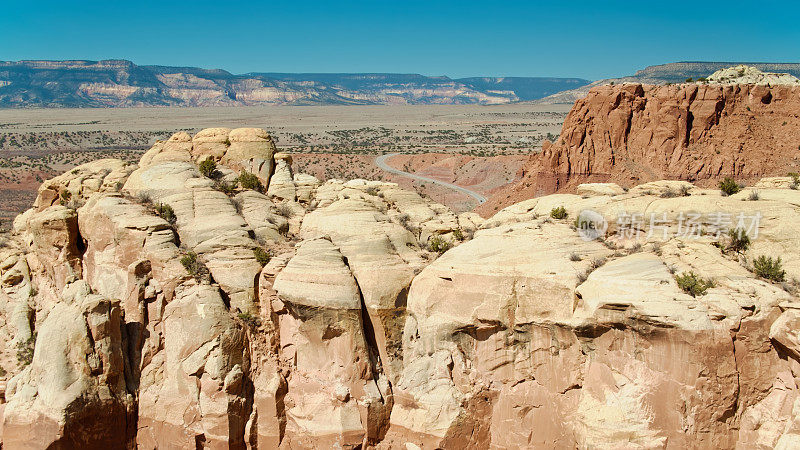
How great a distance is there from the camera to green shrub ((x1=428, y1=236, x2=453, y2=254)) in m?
22.3

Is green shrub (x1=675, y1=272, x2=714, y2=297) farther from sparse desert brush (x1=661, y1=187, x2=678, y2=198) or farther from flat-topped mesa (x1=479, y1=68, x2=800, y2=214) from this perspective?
flat-topped mesa (x1=479, y1=68, x2=800, y2=214)

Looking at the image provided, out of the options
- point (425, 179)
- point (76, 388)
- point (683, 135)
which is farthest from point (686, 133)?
point (425, 179)

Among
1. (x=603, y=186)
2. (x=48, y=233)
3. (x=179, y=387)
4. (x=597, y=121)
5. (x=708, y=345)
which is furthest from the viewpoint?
(x=597, y=121)

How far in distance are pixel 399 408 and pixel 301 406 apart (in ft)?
10.1

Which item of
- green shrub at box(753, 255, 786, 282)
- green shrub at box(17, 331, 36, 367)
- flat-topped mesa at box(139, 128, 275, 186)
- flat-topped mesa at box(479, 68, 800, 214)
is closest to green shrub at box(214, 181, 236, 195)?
flat-topped mesa at box(139, 128, 275, 186)

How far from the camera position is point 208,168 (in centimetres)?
2675

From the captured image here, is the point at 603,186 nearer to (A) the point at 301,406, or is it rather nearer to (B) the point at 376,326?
(B) the point at 376,326

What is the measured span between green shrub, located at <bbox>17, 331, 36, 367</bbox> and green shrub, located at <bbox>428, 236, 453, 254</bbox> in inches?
593

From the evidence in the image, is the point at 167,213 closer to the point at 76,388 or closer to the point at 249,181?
the point at 249,181

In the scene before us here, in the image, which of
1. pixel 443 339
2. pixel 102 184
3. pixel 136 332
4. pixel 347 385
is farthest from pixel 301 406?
pixel 102 184

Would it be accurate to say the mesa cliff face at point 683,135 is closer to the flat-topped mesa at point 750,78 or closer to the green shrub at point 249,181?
the flat-topped mesa at point 750,78

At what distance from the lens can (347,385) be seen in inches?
737

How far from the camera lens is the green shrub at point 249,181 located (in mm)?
26703

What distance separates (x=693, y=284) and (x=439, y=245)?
8910 millimetres
